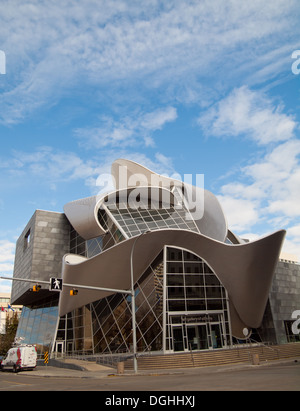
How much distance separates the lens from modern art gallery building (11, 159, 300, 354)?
2897 centimetres

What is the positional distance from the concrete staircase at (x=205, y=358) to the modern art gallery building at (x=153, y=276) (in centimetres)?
283

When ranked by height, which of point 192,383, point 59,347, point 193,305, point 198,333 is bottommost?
point 192,383

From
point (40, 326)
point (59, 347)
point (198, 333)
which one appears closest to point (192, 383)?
point (198, 333)

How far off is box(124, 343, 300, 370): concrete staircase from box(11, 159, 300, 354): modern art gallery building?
111 inches

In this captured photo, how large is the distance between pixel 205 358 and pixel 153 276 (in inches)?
323

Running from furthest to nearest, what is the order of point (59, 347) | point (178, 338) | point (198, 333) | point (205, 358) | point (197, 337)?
point (59, 347) < point (198, 333) < point (197, 337) < point (178, 338) < point (205, 358)

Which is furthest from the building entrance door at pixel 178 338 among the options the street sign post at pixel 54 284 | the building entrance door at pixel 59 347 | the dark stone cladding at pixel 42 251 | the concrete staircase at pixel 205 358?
the dark stone cladding at pixel 42 251

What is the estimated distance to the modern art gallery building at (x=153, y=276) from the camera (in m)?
29.0

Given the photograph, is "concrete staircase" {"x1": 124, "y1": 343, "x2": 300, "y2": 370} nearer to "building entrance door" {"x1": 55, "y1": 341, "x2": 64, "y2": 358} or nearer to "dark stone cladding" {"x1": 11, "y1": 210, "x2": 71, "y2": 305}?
"building entrance door" {"x1": 55, "y1": 341, "x2": 64, "y2": 358}

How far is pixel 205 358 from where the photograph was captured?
2406 cm

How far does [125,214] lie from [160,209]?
179 inches

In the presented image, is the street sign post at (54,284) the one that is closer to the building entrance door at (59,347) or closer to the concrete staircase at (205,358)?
the concrete staircase at (205,358)

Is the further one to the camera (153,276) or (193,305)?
(153,276)

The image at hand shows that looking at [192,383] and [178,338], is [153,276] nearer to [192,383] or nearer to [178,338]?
[178,338]
